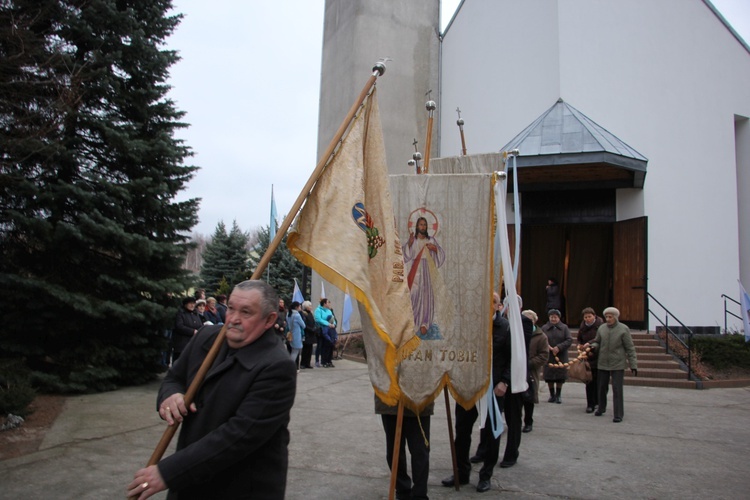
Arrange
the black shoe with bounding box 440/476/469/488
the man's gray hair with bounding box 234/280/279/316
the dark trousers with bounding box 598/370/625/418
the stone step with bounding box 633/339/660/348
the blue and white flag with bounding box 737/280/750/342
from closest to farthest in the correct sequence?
the man's gray hair with bounding box 234/280/279/316 < the black shoe with bounding box 440/476/469/488 < the dark trousers with bounding box 598/370/625/418 < the blue and white flag with bounding box 737/280/750/342 < the stone step with bounding box 633/339/660/348

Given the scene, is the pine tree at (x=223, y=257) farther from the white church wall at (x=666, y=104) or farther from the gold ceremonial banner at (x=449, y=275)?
the gold ceremonial banner at (x=449, y=275)

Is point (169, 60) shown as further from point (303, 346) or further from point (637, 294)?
point (637, 294)

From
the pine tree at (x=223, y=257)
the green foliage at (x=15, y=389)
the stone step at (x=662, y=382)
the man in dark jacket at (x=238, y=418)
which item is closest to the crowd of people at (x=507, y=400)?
the man in dark jacket at (x=238, y=418)

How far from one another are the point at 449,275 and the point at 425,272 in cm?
24

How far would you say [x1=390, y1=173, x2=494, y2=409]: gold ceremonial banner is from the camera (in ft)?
17.7

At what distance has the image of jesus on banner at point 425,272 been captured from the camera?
5516 mm

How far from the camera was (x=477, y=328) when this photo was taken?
5.50 metres

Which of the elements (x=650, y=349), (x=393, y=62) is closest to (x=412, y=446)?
(x=650, y=349)

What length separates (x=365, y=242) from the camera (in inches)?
171

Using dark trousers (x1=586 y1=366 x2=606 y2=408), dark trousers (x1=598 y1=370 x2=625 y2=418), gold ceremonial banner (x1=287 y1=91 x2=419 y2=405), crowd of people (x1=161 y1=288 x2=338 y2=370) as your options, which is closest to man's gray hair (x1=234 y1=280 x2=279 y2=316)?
gold ceremonial banner (x1=287 y1=91 x2=419 y2=405)

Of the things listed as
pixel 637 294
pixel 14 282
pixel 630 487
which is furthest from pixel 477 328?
pixel 637 294

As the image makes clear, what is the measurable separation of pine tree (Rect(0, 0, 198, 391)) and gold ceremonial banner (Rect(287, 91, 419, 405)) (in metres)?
5.43

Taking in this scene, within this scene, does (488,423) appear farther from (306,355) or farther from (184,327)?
(306,355)

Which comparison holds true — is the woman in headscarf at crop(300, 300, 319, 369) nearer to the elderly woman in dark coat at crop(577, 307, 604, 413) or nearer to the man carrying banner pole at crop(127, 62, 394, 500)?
the elderly woman in dark coat at crop(577, 307, 604, 413)
